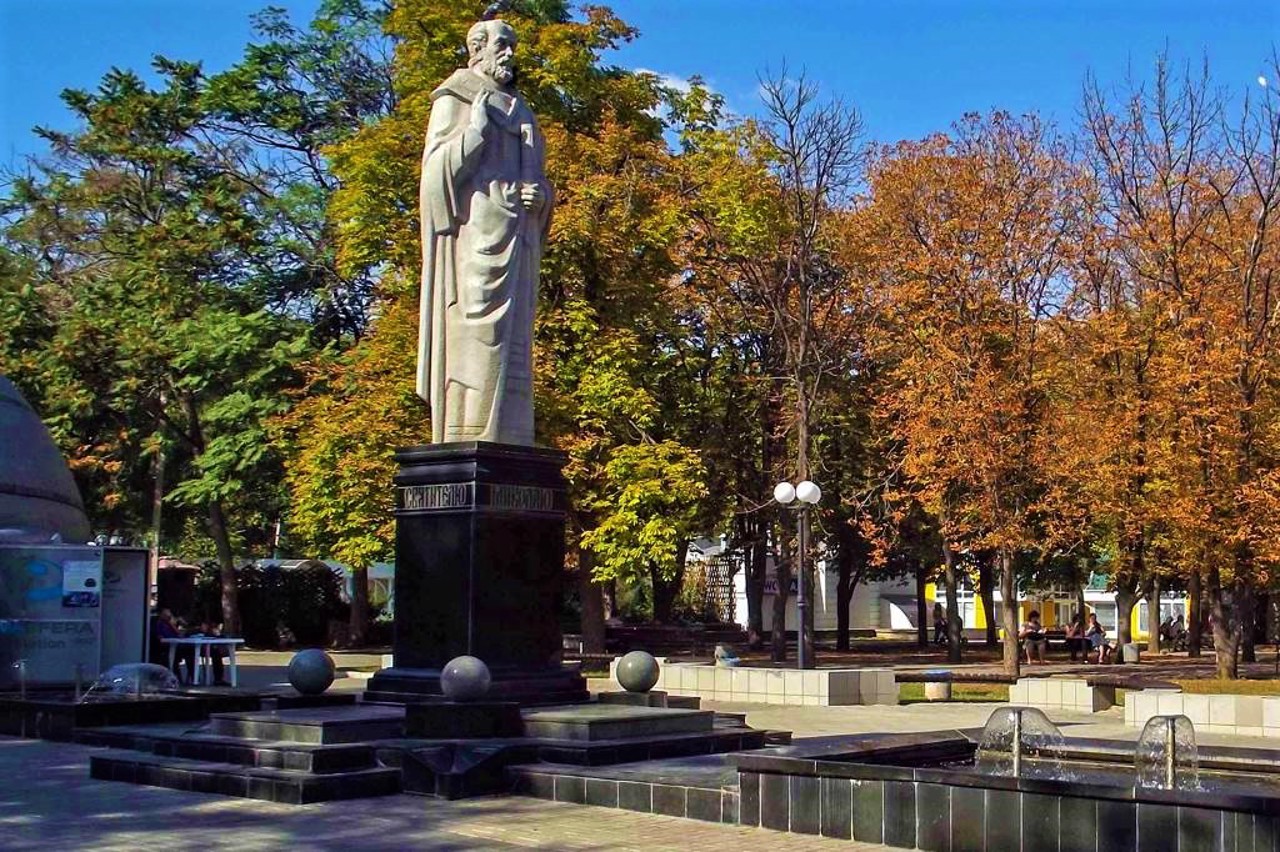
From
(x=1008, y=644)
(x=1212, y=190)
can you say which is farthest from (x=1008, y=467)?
(x=1212, y=190)

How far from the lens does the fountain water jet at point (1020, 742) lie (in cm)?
1096

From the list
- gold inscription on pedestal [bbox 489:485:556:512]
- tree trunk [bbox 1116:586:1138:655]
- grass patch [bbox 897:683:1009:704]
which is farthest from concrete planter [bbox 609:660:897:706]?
tree trunk [bbox 1116:586:1138:655]

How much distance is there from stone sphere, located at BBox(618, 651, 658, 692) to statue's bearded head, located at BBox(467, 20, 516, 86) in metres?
5.81

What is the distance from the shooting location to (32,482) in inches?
883

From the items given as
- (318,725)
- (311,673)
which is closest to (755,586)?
(311,673)

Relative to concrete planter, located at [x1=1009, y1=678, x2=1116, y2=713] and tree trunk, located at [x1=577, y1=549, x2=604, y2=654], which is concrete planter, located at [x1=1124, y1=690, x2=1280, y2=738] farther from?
tree trunk, located at [x1=577, y1=549, x2=604, y2=654]

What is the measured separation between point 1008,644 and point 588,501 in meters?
9.16

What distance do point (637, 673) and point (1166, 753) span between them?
6.01 meters

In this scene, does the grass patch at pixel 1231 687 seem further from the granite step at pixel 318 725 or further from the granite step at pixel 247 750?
the granite step at pixel 247 750

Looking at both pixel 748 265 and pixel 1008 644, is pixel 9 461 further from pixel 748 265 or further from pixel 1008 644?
pixel 1008 644

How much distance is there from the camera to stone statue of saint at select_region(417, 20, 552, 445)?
1456 centimetres

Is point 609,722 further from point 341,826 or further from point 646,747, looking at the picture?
point 341,826

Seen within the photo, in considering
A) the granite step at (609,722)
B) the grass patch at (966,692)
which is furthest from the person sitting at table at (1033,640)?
the granite step at (609,722)

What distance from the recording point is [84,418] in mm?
35594
